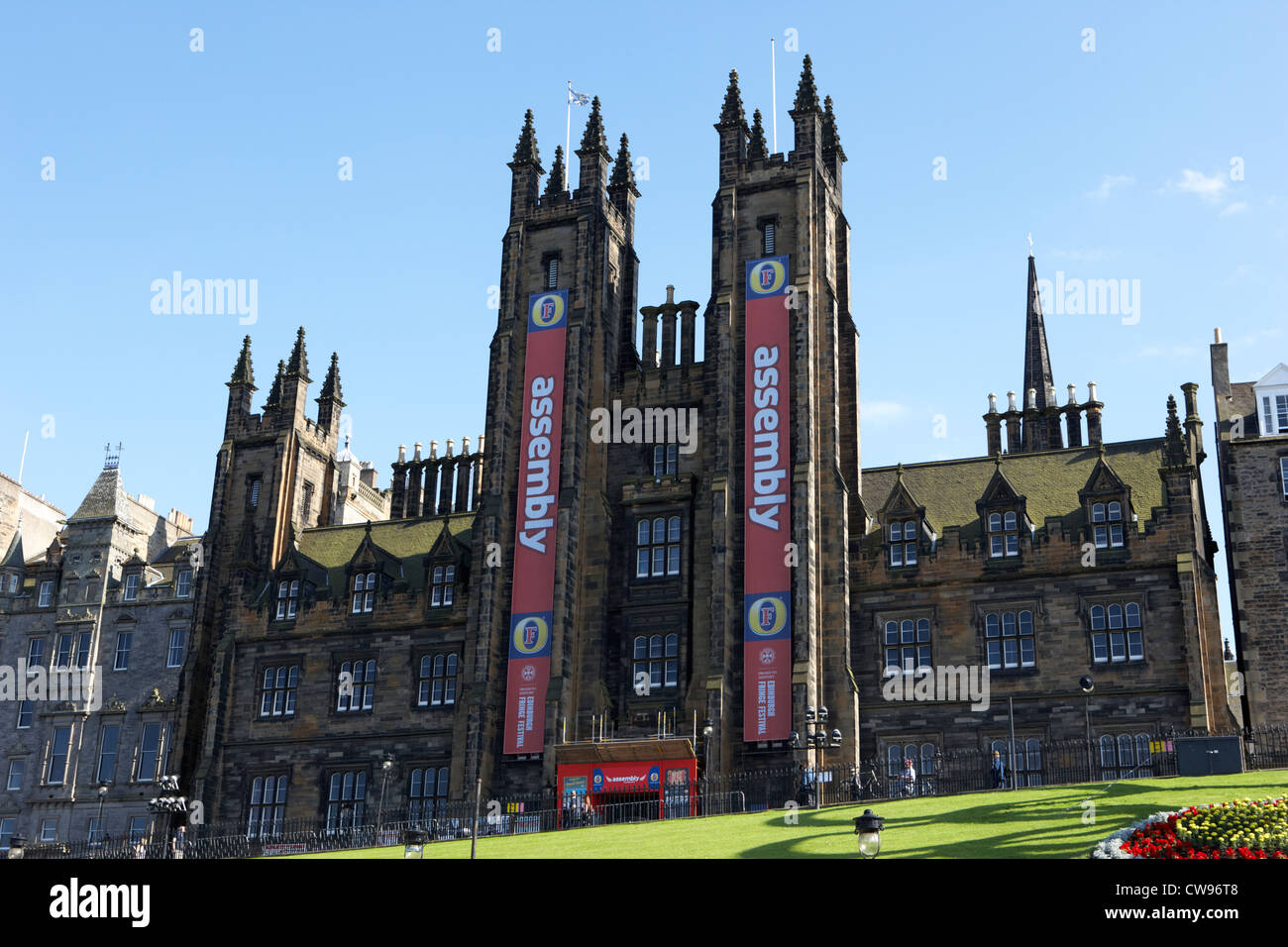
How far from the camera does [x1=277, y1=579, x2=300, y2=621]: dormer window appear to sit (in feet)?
202

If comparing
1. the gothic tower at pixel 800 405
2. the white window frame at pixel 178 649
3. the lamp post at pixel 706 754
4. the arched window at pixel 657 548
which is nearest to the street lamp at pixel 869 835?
the lamp post at pixel 706 754

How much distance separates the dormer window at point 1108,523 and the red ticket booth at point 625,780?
1671 centimetres

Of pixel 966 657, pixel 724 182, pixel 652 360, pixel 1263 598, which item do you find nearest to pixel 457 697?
pixel 652 360

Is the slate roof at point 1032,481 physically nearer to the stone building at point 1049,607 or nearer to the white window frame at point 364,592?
the stone building at point 1049,607

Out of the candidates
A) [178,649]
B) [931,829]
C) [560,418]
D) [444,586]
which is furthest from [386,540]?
[931,829]

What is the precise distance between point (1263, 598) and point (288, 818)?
38948 mm

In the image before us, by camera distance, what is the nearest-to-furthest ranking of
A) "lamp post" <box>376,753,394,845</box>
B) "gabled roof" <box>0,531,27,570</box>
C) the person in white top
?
the person in white top < "lamp post" <box>376,753,394,845</box> < "gabled roof" <box>0,531,27,570</box>

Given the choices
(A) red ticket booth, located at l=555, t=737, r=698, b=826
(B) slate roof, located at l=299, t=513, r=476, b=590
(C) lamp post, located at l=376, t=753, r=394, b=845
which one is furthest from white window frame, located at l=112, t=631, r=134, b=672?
(A) red ticket booth, located at l=555, t=737, r=698, b=826

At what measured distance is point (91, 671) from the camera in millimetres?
64375

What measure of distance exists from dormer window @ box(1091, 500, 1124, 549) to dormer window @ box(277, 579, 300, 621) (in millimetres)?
33939

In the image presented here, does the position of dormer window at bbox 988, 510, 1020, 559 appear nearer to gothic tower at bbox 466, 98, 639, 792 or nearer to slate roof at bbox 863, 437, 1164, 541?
slate roof at bbox 863, 437, 1164, 541

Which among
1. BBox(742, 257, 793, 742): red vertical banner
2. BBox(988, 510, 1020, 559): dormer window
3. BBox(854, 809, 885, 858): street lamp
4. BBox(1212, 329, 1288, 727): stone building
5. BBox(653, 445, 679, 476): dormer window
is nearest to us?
BBox(854, 809, 885, 858): street lamp
